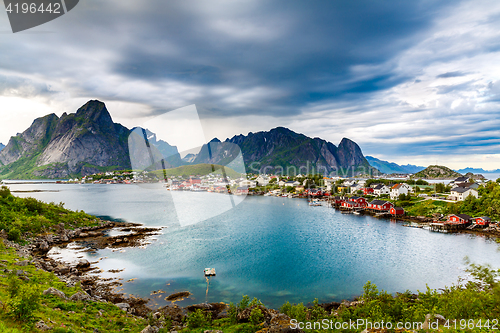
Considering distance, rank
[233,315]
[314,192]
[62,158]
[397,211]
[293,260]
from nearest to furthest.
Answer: [233,315], [293,260], [397,211], [314,192], [62,158]

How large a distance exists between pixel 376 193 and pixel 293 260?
174ft

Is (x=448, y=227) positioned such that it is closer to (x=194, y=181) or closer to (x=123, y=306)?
(x=123, y=306)

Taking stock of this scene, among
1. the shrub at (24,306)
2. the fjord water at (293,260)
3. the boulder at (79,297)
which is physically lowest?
the fjord water at (293,260)

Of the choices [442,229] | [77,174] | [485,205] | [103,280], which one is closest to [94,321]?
[103,280]

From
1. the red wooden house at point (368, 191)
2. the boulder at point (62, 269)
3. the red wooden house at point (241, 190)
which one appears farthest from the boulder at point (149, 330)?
the red wooden house at point (241, 190)

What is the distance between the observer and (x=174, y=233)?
112 ft

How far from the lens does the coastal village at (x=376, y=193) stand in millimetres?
38000

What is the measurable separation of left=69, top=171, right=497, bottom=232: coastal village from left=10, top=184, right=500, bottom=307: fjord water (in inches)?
242

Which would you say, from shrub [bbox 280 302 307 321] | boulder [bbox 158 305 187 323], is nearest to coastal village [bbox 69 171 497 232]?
boulder [bbox 158 305 187 323]

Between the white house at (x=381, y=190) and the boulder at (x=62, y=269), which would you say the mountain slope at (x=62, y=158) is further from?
the white house at (x=381, y=190)

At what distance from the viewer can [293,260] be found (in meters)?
24.4

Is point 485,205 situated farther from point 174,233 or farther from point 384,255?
point 174,233

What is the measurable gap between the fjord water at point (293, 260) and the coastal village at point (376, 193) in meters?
6.15

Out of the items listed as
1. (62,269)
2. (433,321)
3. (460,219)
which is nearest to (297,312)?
→ (433,321)
